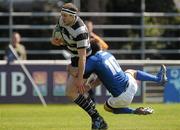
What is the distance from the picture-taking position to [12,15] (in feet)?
83.4

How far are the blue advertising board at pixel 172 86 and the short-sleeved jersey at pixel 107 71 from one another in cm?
907

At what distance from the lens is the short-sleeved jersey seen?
465 inches

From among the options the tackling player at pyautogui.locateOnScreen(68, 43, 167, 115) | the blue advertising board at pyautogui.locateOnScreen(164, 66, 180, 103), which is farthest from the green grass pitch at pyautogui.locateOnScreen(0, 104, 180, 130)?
the blue advertising board at pyautogui.locateOnScreen(164, 66, 180, 103)

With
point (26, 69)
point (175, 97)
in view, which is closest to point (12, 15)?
point (26, 69)

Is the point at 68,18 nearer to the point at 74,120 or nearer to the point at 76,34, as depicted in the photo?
the point at 76,34

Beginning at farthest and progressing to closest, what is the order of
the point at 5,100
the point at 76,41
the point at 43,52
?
the point at 43,52 < the point at 5,100 < the point at 76,41

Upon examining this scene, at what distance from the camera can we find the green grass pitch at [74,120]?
493 inches

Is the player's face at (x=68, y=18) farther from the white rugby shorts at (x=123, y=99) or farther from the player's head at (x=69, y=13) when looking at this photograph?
the white rugby shorts at (x=123, y=99)

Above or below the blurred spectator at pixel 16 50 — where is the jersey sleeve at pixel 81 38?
above

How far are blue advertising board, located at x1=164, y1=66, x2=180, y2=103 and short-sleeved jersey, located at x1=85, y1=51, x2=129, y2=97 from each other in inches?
357

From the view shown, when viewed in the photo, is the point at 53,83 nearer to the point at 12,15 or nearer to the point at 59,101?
the point at 59,101

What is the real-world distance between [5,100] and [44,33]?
6.28 metres

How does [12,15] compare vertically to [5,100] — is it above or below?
above

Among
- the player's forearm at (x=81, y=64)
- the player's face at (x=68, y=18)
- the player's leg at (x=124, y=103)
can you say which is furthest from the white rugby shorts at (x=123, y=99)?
the player's face at (x=68, y=18)
